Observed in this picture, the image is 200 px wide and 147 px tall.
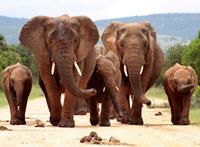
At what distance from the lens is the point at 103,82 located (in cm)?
1848

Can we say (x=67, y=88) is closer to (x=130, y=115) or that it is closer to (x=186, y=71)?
(x=130, y=115)

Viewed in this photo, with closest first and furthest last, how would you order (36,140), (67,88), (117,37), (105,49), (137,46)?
(36,140), (67,88), (137,46), (117,37), (105,49)

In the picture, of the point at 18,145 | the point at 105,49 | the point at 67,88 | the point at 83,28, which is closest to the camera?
the point at 18,145

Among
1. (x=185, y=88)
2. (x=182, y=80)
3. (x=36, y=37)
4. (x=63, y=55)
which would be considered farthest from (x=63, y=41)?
(x=182, y=80)

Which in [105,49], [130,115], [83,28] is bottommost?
[130,115]

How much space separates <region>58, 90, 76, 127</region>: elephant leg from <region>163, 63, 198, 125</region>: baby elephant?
4806mm

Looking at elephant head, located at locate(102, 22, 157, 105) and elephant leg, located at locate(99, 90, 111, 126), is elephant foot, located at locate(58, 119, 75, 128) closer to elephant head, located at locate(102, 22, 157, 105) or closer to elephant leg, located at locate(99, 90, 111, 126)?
elephant leg, located at locate(99, 90, 111, 126)

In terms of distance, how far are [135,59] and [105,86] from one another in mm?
1596

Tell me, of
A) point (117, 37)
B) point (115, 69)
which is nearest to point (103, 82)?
point (115, 69)

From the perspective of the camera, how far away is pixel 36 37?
1758cm

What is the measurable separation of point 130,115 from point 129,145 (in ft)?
26.4

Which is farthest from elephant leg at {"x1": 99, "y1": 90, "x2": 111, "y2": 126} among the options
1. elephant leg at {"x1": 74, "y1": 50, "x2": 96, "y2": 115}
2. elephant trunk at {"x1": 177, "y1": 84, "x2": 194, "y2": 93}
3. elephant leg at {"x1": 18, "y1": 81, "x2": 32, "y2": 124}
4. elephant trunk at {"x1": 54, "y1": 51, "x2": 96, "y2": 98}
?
elephant trunk at {"x1": 177, "y1": 84, "x2": 194, "y2": 93}

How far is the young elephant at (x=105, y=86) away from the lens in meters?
18.3

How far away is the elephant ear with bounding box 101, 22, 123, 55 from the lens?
21758mm
